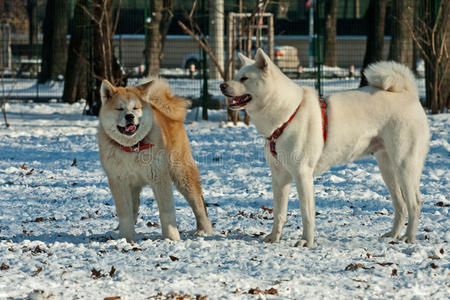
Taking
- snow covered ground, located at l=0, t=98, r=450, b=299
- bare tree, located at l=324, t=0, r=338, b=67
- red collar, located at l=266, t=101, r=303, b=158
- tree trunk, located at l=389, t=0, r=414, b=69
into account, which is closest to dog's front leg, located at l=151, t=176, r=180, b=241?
snow covered ground, located at l=0, t=98, r=450, b=299

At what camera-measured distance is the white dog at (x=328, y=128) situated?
194 inches

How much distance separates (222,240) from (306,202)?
735 millimetres

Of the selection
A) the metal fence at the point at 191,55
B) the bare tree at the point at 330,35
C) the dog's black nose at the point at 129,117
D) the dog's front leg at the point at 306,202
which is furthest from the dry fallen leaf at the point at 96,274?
the bare tree at the point at 330,35

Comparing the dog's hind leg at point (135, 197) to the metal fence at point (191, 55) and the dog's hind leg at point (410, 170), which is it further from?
the metal fence at point (191, 55)

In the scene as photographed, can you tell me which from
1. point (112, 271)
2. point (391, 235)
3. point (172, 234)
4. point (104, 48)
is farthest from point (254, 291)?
point (104, 48)

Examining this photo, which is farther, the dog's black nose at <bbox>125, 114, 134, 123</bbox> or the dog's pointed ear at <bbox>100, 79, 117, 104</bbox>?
the dog's pointed ear at <bbox>100, 79, 117, 104</bbox>

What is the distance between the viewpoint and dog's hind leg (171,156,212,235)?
5500 millimetres

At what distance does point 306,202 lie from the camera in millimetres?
4969

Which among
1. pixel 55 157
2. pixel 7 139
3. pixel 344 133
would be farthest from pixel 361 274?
pixel 7 139

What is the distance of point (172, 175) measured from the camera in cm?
548

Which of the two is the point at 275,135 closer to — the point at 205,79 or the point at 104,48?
the point at 205,79

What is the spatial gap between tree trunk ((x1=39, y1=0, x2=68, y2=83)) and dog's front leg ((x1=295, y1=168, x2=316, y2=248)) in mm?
15616

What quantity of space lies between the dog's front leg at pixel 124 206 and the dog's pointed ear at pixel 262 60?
1423mm

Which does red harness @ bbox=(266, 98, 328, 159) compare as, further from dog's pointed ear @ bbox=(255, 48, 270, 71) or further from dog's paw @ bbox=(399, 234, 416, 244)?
dog's paw @ bbox=(399, 234, 416, 244)
